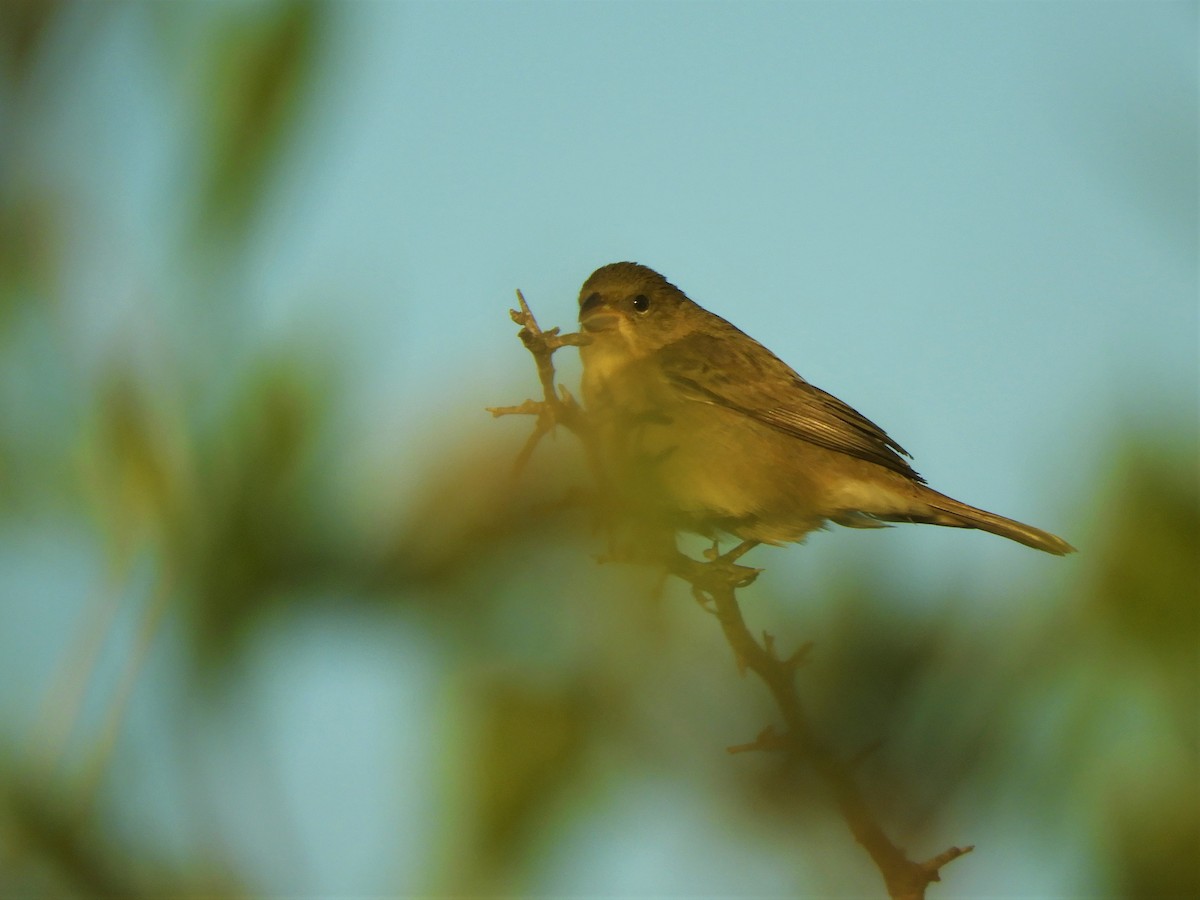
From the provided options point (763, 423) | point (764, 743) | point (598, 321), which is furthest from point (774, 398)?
point (764, 743)

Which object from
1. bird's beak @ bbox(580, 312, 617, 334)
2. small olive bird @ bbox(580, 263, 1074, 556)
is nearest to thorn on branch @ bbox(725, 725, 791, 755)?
small olive bird @ bbox(580, 263, 1074, 556)

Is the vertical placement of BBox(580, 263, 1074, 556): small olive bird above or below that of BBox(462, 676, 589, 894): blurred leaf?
above

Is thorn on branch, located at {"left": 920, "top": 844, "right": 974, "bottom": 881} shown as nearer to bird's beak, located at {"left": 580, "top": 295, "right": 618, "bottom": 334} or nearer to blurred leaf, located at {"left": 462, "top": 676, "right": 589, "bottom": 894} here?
blurred leaf, located at {"left": 462, "top": 676, "right": 589, "bottom": 894}

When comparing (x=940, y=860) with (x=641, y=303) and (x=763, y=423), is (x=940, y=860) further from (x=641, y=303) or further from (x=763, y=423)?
(x=641, y=303)

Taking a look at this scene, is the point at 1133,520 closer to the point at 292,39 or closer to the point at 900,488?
the point at 292,39

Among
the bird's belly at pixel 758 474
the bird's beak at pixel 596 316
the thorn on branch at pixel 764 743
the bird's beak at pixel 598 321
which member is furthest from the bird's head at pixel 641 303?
the thorn on branch at pixel 764 743

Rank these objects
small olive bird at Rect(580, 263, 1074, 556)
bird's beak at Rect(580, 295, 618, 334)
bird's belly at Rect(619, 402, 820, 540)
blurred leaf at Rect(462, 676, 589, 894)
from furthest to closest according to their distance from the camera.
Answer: bird's beak at Rect(580, 295, 618, 334) → small olive bird at Rect(580, 263, 1074, 556) → bird's belly at Rect(619, 402, 820, 540) → blurred leaf at Rect(462, 676, 589, 894)

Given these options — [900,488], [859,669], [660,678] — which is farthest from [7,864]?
[900,488]
